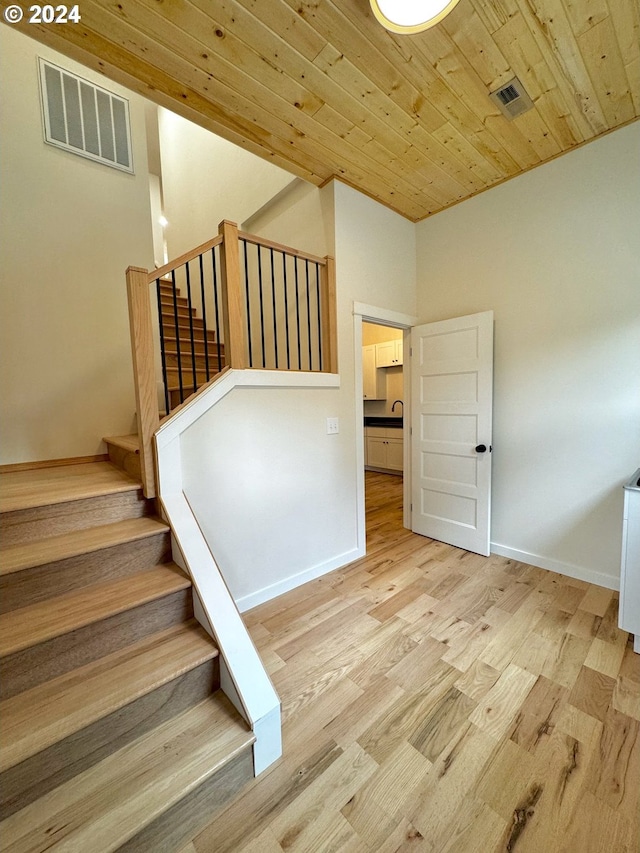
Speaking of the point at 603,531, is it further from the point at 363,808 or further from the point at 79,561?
the point at 79,561

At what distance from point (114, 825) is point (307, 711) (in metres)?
0.75

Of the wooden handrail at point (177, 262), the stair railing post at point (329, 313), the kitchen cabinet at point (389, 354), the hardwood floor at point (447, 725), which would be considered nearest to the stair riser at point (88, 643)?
the hardwood floor at point (447, 725)

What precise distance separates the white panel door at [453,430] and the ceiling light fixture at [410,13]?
5.84 feet

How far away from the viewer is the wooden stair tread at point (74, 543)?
132cm

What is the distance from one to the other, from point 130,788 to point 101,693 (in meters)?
0.29

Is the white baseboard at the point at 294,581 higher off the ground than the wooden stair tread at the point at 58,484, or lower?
lower

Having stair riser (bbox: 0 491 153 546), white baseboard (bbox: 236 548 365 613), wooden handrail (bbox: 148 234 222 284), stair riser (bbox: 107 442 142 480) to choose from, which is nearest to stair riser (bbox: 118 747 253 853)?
white baseboard (bbox: 236 548 365 613)

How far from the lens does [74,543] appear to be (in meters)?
1.48

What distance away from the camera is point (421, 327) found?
10.1 feet

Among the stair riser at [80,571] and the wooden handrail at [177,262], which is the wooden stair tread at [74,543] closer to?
the stair riser at [80,571]

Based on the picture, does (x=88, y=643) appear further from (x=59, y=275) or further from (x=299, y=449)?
(x=59, y=275)

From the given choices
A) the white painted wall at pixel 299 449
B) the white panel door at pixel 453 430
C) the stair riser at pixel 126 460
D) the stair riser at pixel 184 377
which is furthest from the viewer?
the stair riser at pixel 184 377

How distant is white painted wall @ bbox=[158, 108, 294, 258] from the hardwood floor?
3.63m

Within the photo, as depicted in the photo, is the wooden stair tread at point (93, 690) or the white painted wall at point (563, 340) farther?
the white painted wall at point (563, 340)
